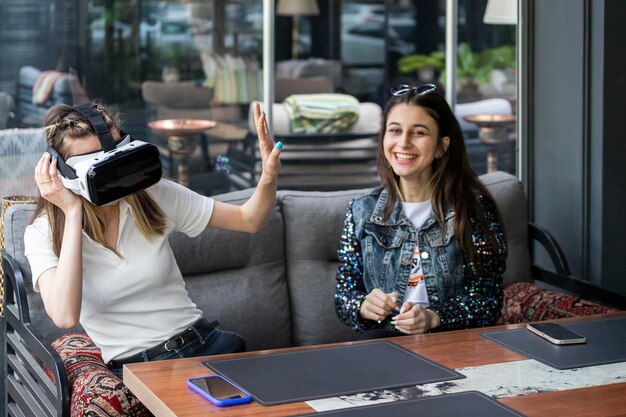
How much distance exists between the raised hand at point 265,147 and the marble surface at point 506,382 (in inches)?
31.9

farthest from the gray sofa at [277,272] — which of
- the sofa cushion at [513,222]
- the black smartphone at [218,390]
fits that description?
the black smartphone at [218,390]

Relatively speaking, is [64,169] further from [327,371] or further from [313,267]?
[313,267]

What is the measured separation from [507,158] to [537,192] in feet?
1.65

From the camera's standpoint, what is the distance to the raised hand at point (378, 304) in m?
2.78

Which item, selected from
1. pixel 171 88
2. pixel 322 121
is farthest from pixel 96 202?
pixel 322 121

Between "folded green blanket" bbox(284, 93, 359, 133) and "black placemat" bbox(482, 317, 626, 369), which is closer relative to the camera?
"black placemat" bbox(482, 317, 626, 369)

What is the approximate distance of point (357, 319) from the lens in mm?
2947

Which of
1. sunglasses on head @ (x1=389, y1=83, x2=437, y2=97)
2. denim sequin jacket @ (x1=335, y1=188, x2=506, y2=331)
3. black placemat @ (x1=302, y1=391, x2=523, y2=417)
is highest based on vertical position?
sunglasses on head @ (x1=389, y1=83, x2=437, y2=97)

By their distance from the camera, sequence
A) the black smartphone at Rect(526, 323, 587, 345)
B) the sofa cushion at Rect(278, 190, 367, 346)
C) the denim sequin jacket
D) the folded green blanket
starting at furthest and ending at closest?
the folded green blanket
the sofa cushion at Rect(278, 190, 367, 346)
the denim sequin jacket
the black smartphone at Rect(526, 323, 587, 345)

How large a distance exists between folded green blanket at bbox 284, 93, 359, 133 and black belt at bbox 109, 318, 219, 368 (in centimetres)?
177

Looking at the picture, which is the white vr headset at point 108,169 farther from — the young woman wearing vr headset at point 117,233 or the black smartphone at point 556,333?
the black smartphone at point 556,333

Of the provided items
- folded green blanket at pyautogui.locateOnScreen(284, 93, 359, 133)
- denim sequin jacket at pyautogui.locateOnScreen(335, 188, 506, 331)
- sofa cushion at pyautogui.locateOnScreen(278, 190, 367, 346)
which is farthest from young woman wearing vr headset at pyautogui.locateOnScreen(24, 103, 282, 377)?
folded green blanket at pyautogui.locateOnScreen(284, 93, 359, 133)

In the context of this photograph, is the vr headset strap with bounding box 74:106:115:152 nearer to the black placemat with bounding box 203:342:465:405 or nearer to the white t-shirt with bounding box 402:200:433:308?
the black placemat with bounding box 203:342:465:405

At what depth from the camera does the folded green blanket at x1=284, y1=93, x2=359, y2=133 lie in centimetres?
444
